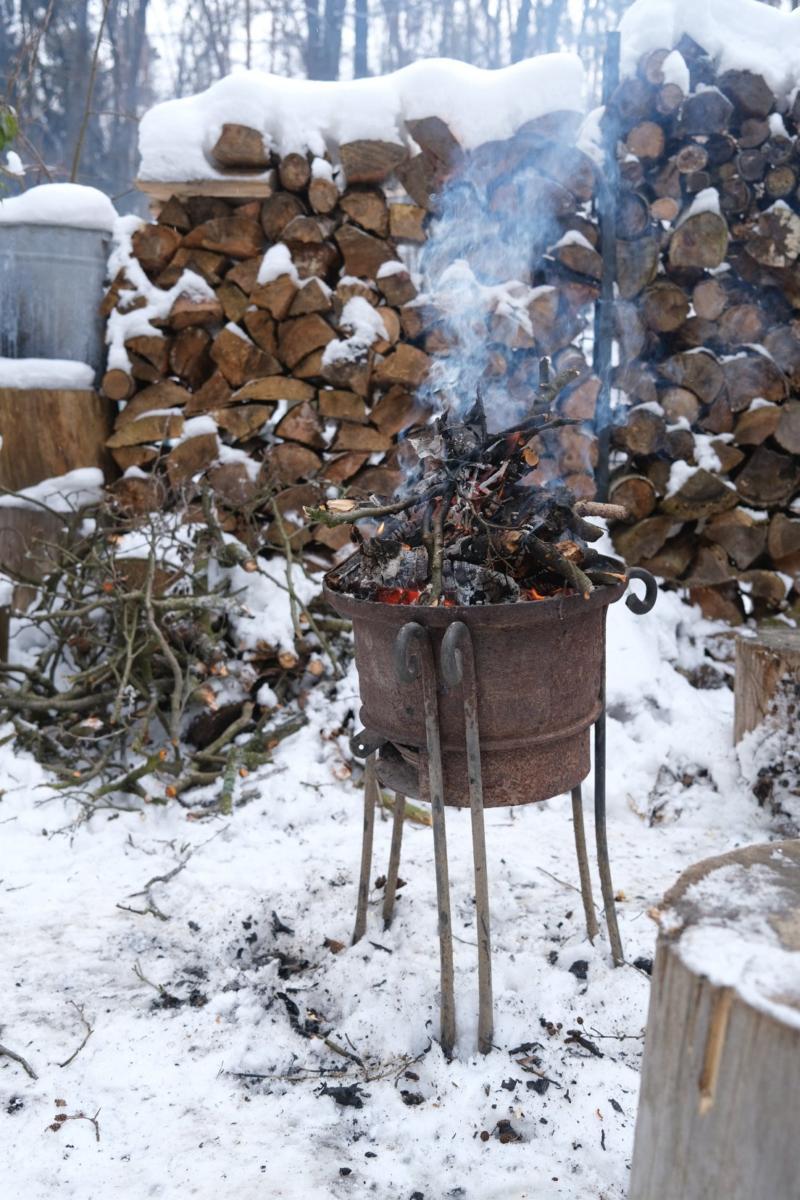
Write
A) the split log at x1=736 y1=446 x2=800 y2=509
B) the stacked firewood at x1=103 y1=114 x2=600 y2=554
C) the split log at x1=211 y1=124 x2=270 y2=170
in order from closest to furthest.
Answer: the split log at x1=211 y1=124 x2=270 y2=170 < the stacked firewood at x1=103 y1=114 x2=600 y2=554 < the split log at x1=736 y1=446 x2=800 y2=509

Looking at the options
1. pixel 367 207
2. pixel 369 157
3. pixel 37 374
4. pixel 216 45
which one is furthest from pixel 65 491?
pixel 216 45

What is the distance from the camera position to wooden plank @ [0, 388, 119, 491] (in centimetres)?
456

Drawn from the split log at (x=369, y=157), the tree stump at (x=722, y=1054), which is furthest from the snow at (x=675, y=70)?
the tree stump at (x=722, y=1054)

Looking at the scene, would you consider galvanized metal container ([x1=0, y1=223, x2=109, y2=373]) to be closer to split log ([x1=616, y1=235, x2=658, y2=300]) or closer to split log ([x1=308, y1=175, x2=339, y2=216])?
split log ([x1=308, y1=175, x2=339, y2=216])

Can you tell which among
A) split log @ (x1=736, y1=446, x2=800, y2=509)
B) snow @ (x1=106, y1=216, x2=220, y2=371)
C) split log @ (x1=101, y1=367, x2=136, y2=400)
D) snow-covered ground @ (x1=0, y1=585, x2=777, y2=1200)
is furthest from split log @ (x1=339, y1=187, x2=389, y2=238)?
snow-covered ground @ (x1=0, y1=585, x2=777, y2=1200)

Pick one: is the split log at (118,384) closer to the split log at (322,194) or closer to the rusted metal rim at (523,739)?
the split log at (322,194)

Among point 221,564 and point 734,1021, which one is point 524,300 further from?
point 734,1021

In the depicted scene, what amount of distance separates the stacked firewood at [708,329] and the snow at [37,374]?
8.84ft

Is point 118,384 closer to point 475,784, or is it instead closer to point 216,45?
point 475,784

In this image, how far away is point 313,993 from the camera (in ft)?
8.59

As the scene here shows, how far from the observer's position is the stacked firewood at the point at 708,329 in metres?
4.49

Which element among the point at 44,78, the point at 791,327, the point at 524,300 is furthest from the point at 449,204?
the point at 44,78

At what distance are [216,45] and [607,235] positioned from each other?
14204mm

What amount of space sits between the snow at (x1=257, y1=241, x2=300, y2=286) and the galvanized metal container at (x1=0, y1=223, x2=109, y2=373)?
88cm
